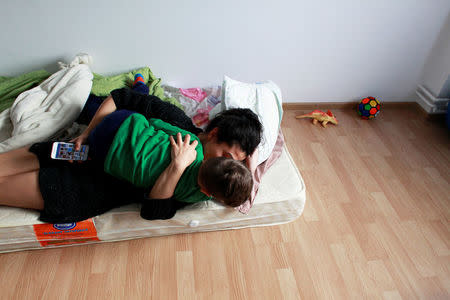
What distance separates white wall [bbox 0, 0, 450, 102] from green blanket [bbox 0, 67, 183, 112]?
0.30 ft

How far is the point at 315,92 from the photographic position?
89.2 inches

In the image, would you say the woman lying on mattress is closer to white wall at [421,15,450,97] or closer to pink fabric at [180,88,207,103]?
pink fabric at [180,88,207,103]

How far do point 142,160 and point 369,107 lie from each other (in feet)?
5.61

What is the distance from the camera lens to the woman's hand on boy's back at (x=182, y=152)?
1.17m

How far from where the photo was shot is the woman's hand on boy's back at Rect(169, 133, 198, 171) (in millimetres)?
1175

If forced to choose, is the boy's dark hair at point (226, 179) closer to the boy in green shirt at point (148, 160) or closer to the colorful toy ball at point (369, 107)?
the boy in green shirt at point (148, 160)

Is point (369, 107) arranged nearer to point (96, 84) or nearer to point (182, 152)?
point (182, 152)

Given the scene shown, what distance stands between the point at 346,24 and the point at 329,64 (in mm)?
265

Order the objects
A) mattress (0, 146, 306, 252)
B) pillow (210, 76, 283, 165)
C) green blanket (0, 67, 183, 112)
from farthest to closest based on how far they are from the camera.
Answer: green blanket (0, 67, 183, 112) → pillow (210, 76, 283, 165) → mattress (0, 146, 306, 252)

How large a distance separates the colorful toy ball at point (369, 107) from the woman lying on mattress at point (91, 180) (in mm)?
1220

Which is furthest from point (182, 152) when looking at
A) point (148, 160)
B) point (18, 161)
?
point (18, 161)

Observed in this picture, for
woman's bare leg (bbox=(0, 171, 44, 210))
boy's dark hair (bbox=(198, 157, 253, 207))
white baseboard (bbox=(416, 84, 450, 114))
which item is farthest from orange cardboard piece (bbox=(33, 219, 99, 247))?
white baseboard (bbox=(416, 84, 450, 114))

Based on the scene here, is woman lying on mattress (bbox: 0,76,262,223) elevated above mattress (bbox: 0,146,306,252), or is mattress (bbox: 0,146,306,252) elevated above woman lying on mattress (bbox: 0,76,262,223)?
woman lying on mattress (bbox: 0,76,262,223)

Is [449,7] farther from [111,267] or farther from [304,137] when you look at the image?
[111,267]
